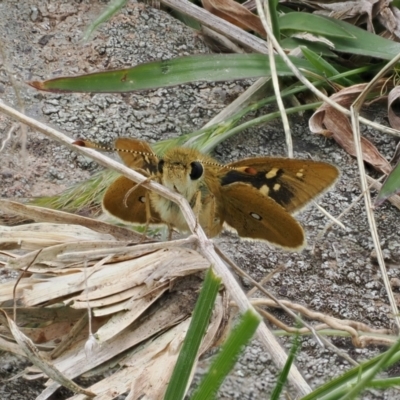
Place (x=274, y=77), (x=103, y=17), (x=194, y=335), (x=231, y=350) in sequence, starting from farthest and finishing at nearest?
(x=103, y=17) < (x=274, y=77) < (x=194, y=335) < (x=231, y=350)

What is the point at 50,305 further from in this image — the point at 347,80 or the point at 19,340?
the point at 347,80

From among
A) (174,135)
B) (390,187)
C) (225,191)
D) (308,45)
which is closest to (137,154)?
(225,191)

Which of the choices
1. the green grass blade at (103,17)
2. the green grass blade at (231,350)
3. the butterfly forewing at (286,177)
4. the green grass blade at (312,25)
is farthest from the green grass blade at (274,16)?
the green grass blade at (231,350)

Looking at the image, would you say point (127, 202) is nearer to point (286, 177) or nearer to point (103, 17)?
point (286, 177)

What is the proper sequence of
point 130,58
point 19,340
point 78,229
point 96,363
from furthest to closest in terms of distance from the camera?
1. point 130,58
2. point 78,229
3. point 96,363
4. point 19,340

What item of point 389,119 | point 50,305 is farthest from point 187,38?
point 50,305

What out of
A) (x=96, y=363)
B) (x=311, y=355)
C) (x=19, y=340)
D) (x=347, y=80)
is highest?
(x=347, y=80)
